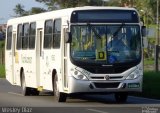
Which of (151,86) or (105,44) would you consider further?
(151,86)

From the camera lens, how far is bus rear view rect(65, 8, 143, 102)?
21000 mm

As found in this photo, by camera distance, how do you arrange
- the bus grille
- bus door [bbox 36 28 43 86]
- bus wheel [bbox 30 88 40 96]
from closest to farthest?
the bus grille < bus door [bbox 36 28 43 86] < bus wheel [bbox 30 88 40 96]

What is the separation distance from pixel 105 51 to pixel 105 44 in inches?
9.4

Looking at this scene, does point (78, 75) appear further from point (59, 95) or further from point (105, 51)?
point (59, 95)

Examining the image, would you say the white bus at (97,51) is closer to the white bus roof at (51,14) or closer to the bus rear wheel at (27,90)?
the white bus roof at (51,14)

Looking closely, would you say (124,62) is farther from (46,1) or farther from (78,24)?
(46,1)

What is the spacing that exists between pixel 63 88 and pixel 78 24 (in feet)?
6.83

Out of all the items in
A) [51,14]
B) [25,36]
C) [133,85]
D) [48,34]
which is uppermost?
[51,14]

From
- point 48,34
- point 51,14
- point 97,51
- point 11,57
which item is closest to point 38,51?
point 48,34

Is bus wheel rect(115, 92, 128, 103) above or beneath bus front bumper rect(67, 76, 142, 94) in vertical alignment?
beneath

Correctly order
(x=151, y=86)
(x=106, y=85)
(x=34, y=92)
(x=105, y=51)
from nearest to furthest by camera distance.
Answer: (x=106, y=85) < (x=105, y=51) < (x=34, y=92) < (x=151, y=86)

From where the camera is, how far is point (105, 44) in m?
21.3

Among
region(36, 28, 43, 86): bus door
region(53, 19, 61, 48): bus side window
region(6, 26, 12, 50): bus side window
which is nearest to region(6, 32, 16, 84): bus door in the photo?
region(6, 26, 12, 50): bus side window

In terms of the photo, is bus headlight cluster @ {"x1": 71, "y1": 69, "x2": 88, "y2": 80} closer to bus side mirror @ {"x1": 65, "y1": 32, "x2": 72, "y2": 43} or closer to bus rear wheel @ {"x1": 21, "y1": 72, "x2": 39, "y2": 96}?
bus side mirror @ {"x1": 65, "y1": 32, "x2": 72, "y2": 43}
